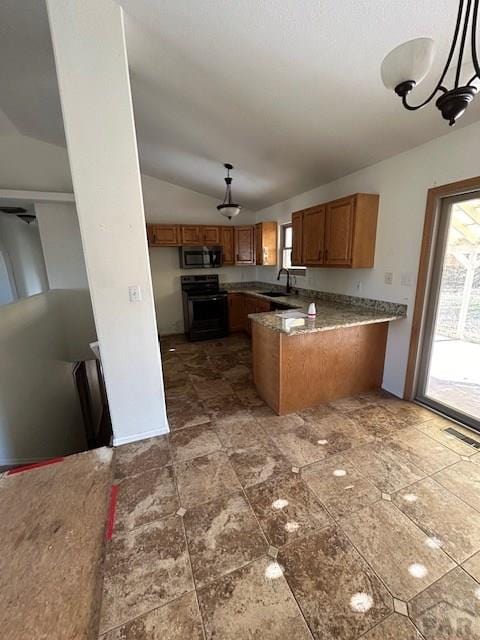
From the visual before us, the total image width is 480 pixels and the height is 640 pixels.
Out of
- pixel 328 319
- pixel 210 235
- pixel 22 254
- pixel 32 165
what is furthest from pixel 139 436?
pixel 22 254

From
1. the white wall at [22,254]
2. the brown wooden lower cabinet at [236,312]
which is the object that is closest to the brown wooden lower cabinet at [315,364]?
the brown wooden lower cabinet at [236,312]

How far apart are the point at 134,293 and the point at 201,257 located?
3.27 metres

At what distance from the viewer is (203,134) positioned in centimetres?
302

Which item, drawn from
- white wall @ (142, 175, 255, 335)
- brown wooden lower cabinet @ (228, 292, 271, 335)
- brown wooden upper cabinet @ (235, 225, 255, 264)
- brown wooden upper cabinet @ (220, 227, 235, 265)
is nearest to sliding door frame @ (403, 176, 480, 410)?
brown wooden lower cabinet @ (228, 292, 271, 335)

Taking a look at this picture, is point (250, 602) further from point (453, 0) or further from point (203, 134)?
point (203, 134)

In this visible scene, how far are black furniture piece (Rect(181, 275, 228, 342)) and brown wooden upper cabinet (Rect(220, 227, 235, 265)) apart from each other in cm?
65

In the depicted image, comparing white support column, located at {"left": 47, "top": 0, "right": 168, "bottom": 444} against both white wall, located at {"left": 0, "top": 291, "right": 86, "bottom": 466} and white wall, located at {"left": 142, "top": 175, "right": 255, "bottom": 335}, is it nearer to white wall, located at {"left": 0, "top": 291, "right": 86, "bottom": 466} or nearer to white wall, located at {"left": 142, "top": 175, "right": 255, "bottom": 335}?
white wall, located at {"left": 0, "top": 291, "right": 86, "bottom": 466}

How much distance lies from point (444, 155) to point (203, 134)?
2384mm

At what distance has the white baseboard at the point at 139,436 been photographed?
2.24 m

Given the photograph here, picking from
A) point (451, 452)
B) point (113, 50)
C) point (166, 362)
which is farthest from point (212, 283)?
point (451, 452)

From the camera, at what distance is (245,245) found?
17.6 feet

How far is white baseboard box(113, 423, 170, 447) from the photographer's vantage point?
224cm

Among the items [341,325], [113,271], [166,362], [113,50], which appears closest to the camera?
[113,50]

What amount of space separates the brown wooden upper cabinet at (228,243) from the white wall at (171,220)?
441 millimetres
